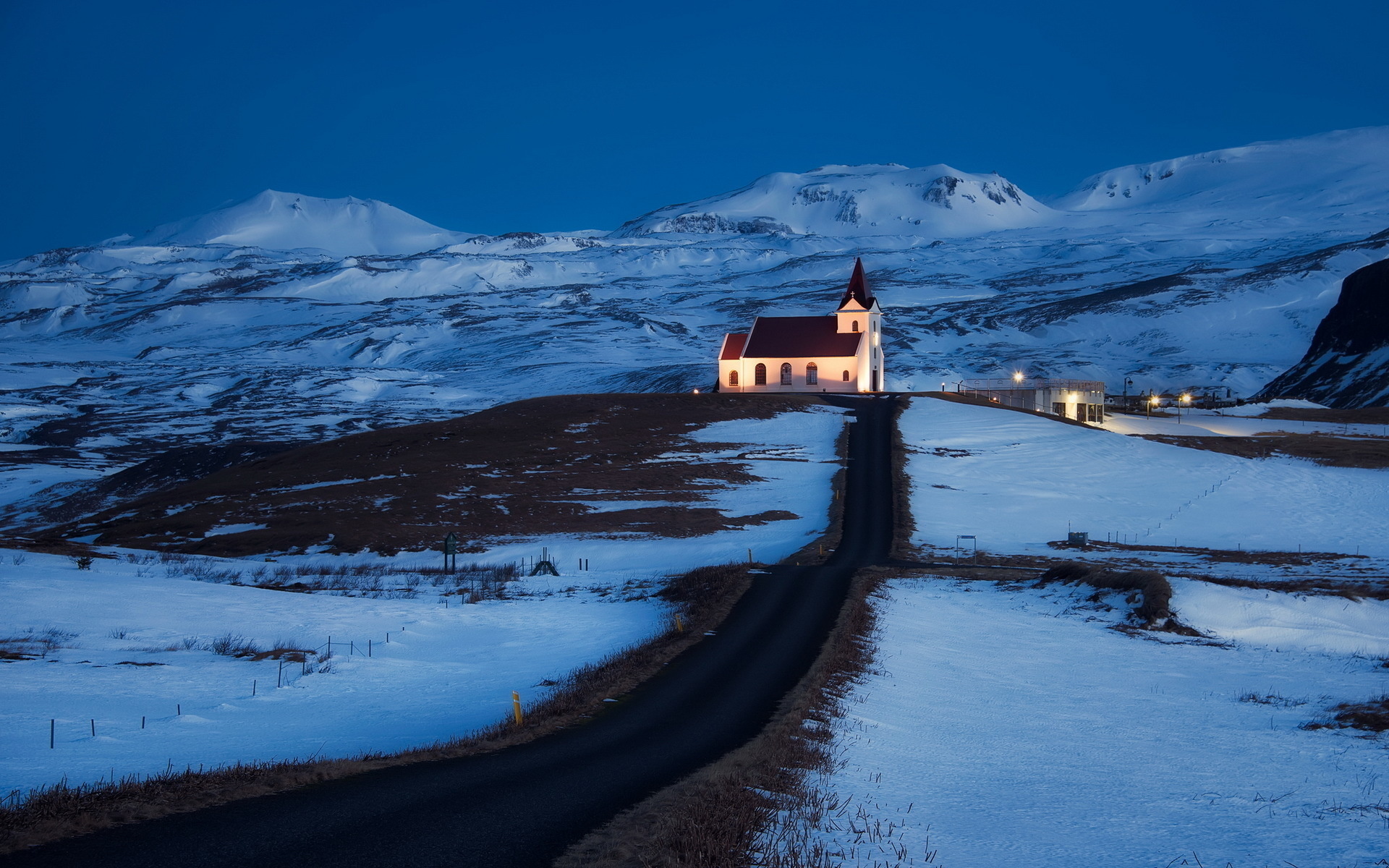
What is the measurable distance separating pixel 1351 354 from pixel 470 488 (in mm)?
141890

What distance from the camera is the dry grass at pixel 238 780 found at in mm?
11242

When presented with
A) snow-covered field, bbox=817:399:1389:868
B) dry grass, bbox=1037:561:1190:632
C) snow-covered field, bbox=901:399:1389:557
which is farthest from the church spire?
dry grass, bbox=1037:561:1190:632

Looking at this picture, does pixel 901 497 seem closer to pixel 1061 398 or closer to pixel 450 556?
pixel 450 556

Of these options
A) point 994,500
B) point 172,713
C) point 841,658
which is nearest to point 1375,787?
point 841,658

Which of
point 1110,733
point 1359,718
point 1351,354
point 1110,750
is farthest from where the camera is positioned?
point 1351,354

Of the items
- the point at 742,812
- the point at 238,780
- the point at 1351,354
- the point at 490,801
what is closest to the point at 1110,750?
the point at 742,812

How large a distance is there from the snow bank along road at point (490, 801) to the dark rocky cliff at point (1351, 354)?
13775cm

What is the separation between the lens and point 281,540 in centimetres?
5034

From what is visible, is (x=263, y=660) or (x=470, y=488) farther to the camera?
(x=470, y=488)

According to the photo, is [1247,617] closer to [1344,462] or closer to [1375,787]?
[1375,787]

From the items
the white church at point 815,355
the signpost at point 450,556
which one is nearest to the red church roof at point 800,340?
the white church at point 815,355

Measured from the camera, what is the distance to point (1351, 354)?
144 m

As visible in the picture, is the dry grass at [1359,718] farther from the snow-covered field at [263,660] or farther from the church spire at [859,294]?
the church spire at [859,294]

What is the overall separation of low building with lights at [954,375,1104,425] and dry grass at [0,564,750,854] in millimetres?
80807
